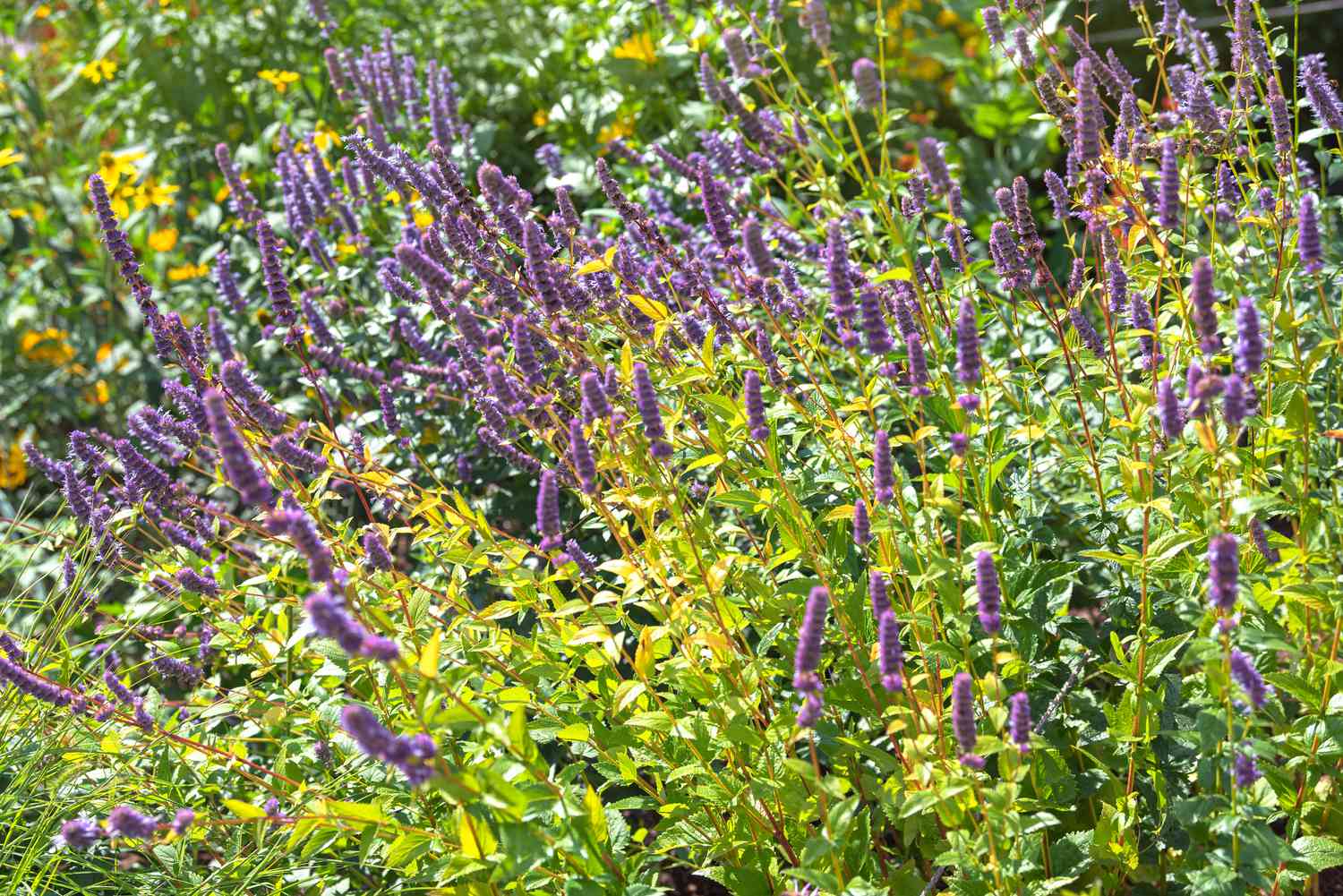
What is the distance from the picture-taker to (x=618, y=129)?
5531 mm

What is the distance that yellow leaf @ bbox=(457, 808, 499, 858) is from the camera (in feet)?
6.66

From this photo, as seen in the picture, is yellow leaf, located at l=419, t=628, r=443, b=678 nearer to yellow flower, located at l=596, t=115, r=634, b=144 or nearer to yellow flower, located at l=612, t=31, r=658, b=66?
yellow flower, located at l=596, t=115, r=634, b=144

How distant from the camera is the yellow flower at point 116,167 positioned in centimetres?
553

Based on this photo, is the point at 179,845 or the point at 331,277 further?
the point at 331,277

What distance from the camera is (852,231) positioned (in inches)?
155

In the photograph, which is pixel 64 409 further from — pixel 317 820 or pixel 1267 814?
pixel 1267 814

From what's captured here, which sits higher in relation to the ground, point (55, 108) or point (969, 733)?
point (55, 108)

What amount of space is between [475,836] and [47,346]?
5.40 metres

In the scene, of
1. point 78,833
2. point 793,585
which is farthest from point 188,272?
point 78,833

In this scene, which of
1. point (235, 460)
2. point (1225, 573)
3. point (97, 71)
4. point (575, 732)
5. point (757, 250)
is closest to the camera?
point (235, 460)

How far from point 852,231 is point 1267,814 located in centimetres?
226

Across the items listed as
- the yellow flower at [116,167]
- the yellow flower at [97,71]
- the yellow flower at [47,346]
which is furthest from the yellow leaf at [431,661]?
the yellow flower at [97,71]

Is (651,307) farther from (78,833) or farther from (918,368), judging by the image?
(78,833)

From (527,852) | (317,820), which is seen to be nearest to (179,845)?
(317,820)
